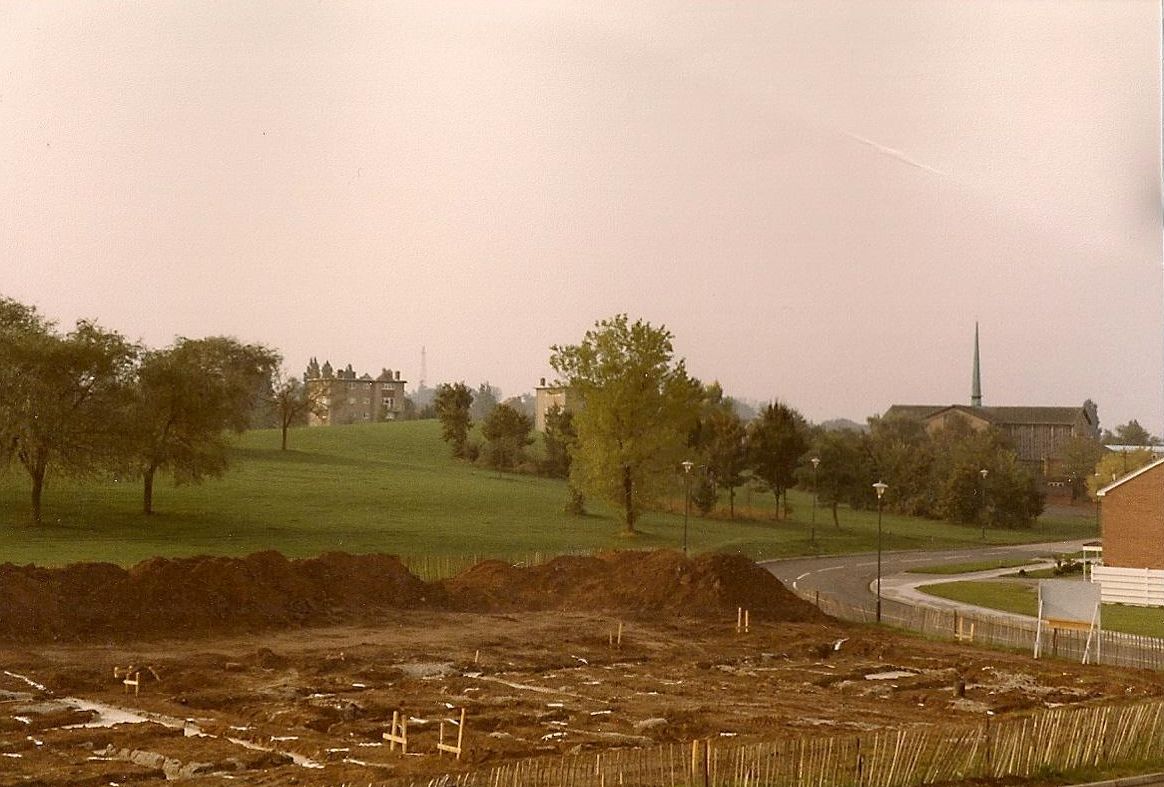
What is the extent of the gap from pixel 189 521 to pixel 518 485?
29110 millimetres

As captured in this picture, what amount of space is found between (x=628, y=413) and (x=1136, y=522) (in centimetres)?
2542

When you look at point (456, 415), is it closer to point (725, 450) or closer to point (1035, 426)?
point (725, 450)

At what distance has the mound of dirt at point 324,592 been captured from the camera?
38438 mm

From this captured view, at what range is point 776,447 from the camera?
82.8m

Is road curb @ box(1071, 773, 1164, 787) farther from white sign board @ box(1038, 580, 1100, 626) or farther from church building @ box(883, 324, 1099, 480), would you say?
church building @ box(883, 324, 1099, 480)

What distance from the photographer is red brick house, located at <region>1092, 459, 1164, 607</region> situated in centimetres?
5391

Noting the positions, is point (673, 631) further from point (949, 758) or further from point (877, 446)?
point (877, 446)

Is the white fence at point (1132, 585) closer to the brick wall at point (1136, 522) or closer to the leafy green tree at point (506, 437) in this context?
the brick wall at point (1136, 522)

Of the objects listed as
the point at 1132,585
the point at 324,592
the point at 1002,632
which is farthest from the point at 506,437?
the point at 1002,632

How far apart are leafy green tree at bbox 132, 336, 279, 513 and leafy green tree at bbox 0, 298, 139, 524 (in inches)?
53.0

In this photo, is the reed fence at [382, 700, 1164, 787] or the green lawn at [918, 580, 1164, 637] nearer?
the reed fence at [382, 700, 1164, 787]

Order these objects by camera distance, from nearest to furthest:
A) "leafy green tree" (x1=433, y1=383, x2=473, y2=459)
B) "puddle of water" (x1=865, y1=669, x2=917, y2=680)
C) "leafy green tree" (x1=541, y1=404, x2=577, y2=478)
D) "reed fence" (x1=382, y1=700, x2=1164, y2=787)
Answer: "reed fence" (x1=382, y1=700, x2=1164, y2=787) < "puddle of water" (x1=865, y1=669, x2=917, y2=680) < "leafy green tree" (x1=541, y1=404, x2=577, y2=478) < "leafy green tree" (x1=433, y1=383, x2=473, y2=459)

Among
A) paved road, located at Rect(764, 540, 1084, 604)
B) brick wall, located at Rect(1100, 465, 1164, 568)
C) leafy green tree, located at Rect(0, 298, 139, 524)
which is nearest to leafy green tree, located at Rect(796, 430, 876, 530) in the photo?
paved road, located at Rect(764, 540, 1084, 604)

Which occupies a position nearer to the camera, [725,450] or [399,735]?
[399,735]
